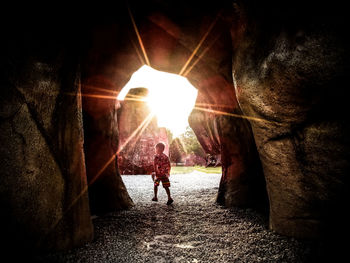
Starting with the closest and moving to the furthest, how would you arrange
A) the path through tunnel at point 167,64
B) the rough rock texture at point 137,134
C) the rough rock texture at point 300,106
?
the rough rock texture at point 300,106 < the path through tunnel at point 167,64 < the rough rock texture at point 137,134

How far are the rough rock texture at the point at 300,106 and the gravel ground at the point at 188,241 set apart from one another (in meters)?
0.46

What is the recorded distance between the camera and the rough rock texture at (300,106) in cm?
207

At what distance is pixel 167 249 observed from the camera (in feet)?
8.41

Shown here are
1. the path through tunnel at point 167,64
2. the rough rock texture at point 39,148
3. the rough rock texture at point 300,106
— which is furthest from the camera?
the path through tunnel at point 167,64

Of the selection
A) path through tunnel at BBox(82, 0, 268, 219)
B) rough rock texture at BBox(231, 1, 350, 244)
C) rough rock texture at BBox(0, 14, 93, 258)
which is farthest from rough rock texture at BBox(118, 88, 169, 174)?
rough rock texture at BBox(231, 1, 350, 244)

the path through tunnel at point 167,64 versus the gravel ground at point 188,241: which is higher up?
the path through tunnel at point 167,64

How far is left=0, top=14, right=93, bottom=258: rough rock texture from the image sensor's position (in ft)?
7.25

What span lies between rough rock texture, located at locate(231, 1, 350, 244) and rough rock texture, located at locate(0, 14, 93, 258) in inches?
123

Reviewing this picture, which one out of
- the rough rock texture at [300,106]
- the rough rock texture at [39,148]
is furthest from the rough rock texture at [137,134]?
the rough rock texture at [300,106]

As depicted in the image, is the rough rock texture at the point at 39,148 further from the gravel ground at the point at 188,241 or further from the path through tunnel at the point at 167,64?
the path through tunnel at the point at 167,64

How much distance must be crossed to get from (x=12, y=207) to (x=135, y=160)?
15241 mm

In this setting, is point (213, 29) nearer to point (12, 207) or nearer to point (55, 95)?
point (55, 95)

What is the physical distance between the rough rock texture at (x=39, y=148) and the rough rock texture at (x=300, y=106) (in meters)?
3.12

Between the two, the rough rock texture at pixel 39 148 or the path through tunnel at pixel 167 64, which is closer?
the rough rock texture at pixel 39 148
